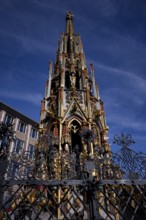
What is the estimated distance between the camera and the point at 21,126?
27328 mm

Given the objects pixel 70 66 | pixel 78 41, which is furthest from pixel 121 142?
pixel 78 41

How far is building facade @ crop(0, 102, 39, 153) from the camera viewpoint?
24.8 m

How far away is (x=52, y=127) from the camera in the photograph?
45.5 feet

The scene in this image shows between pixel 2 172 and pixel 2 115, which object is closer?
pixel 2 172

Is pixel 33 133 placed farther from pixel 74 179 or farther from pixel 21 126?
pixel 74 179

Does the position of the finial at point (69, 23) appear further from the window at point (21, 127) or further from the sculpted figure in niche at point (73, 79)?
the window at point (21, 127)

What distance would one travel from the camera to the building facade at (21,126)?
2480 centimetres

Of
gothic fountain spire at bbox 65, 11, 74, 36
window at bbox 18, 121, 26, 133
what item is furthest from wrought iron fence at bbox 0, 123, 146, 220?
gothic fountain spire at bbox 65, 11, 74, 36

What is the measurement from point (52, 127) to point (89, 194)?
9.50 meters

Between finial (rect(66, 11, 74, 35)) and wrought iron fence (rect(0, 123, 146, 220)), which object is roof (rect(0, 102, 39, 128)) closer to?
finial (rect(66, 11, 74, 35))

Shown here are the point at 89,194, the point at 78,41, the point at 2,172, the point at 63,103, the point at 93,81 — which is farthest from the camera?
the point at 78,41

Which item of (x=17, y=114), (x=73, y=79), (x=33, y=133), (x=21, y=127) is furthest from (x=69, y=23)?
(x=33, y=133)

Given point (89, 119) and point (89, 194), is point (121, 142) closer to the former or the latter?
point (89, 194)

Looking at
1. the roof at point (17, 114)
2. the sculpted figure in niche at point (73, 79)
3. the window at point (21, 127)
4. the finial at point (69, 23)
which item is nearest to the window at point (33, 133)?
the roof at point (17, 114)
